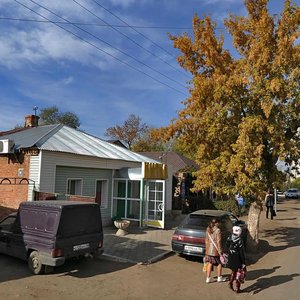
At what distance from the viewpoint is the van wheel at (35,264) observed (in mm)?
9094

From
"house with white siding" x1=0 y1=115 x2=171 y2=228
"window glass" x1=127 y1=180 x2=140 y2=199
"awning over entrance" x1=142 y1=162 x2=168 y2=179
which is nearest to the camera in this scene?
"house with white siding" x1=0 y1=115 x2=171 y2=228

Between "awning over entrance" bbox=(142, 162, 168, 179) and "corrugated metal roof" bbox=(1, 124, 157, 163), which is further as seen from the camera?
"awning over entrance" bbox=(142, 162, 168, 179)

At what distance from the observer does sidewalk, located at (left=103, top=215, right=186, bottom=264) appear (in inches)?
445

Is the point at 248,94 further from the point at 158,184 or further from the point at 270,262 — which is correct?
the point at 158,184

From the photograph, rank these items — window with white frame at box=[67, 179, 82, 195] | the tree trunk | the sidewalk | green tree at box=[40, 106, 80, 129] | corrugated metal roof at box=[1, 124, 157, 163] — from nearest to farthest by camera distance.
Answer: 1. the sidewalk
2. the tree trunk
3. corrugated metal roof at box=[1, 124, 157, 163]
4. window with white frame at box=[67, 179, 82, 195]
5. green tree at box=[40, 106, 80, 129]

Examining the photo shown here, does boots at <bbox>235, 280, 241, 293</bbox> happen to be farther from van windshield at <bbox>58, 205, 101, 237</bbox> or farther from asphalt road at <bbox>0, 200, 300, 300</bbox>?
van windshield at <bbox>58, 205, 101, 237</bbox>

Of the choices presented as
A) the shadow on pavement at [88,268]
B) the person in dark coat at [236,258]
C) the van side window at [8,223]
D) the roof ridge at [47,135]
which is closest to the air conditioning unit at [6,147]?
the roof ridge at [47,135]

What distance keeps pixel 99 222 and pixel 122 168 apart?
8.89m

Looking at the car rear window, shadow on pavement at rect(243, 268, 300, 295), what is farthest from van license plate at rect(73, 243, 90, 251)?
shadow on pavement at rect(243, 268, 300, 295)

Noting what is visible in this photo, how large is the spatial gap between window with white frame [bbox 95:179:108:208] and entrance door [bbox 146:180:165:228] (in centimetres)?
219

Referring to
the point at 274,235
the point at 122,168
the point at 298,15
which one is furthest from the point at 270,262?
the point at 122,168

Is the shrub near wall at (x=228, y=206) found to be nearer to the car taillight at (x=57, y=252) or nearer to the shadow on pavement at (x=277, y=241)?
the shadow on pavement at (x=277, y=241)

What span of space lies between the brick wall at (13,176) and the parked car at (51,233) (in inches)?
196

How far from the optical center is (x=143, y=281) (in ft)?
29.4
